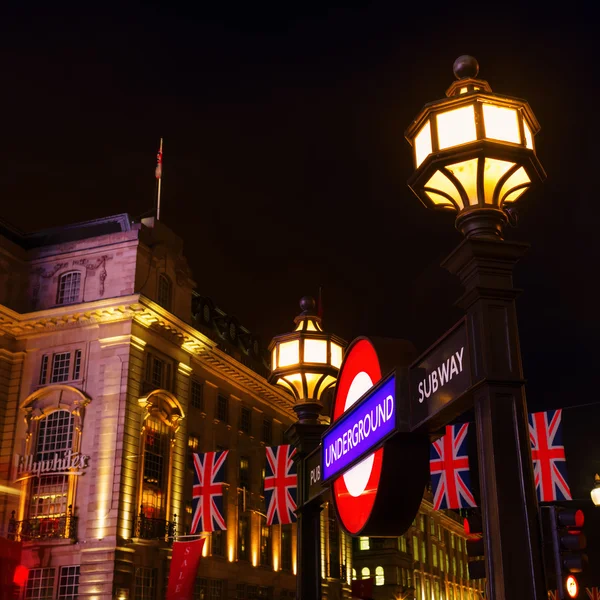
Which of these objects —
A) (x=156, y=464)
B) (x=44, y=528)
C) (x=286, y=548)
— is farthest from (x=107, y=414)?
(x=286, y=548)

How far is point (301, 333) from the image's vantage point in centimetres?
884

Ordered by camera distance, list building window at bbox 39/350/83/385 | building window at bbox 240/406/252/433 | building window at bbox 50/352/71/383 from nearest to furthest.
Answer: building window at bbox 39/350/83/385 → building window at bbox 50/352/71/383 → building window at bbox 240/406/252/433

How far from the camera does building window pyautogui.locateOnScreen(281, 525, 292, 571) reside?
54575 mm

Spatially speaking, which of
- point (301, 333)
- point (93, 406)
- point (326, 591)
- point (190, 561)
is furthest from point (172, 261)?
point (301, 333)

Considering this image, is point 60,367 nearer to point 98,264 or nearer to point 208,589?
point 98,264

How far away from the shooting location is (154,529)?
3975 cm

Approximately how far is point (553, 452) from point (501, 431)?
1282 centimetres

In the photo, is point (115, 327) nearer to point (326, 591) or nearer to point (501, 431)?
point (326, 591)

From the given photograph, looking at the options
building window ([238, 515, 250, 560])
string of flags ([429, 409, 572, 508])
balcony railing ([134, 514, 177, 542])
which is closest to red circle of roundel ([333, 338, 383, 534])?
string of flags ([429, 409, 572, 508])

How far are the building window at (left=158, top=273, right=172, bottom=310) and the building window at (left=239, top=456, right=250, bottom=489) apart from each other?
13071 mm

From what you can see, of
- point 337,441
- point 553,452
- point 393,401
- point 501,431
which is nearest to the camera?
point 501,431

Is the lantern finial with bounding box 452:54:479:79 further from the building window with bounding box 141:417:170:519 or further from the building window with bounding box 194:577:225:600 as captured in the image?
the building window with bounding box 194:577:225:600

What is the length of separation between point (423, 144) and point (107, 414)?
36570mm

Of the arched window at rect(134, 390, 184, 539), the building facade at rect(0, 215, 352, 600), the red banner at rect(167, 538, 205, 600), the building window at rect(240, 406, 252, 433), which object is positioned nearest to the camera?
the red banner at rect(167, 538, 205, 600)
